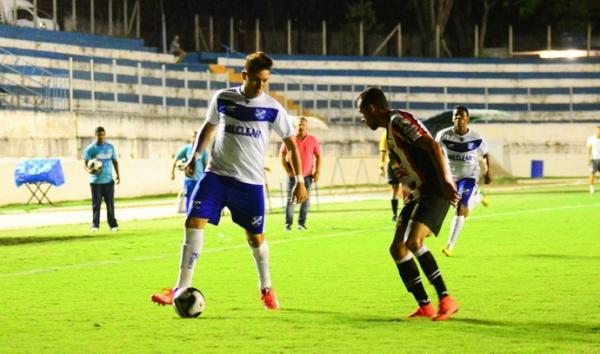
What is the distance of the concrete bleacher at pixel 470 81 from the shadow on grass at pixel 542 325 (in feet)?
140

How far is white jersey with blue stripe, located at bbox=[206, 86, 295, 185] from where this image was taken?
1077cm

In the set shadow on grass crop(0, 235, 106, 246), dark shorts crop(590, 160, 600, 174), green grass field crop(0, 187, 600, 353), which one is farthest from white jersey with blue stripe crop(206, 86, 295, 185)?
dark shorts crop(590, 160, 600, 174)

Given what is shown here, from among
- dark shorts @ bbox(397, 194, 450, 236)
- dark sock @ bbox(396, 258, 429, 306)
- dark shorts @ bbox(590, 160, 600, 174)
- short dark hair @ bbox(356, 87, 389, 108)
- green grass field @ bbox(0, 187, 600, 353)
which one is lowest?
dark shorts @ bbox(590, 160, 600, 174)

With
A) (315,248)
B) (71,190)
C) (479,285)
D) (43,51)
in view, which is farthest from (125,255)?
(43,51)

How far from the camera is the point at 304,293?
12570 mm

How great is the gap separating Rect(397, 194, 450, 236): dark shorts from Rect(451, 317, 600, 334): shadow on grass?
31.6 inches

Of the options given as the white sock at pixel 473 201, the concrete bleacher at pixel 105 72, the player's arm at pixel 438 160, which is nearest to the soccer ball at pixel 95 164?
the white sock at pixel 473 201

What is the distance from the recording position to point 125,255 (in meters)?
17.8

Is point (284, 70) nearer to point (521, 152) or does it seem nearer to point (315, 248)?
point (521, 152)

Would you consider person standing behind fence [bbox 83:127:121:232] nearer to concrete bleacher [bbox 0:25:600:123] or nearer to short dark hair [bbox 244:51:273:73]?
concrete bleacher [bbox 0:25:600:123]

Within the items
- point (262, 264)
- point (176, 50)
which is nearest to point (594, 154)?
point (176, 50)

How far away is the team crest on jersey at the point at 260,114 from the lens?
1083 cm

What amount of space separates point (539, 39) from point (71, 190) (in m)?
32.6

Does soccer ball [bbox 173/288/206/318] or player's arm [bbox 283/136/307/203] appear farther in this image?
player's arm [bbox 283/136/307/203]
